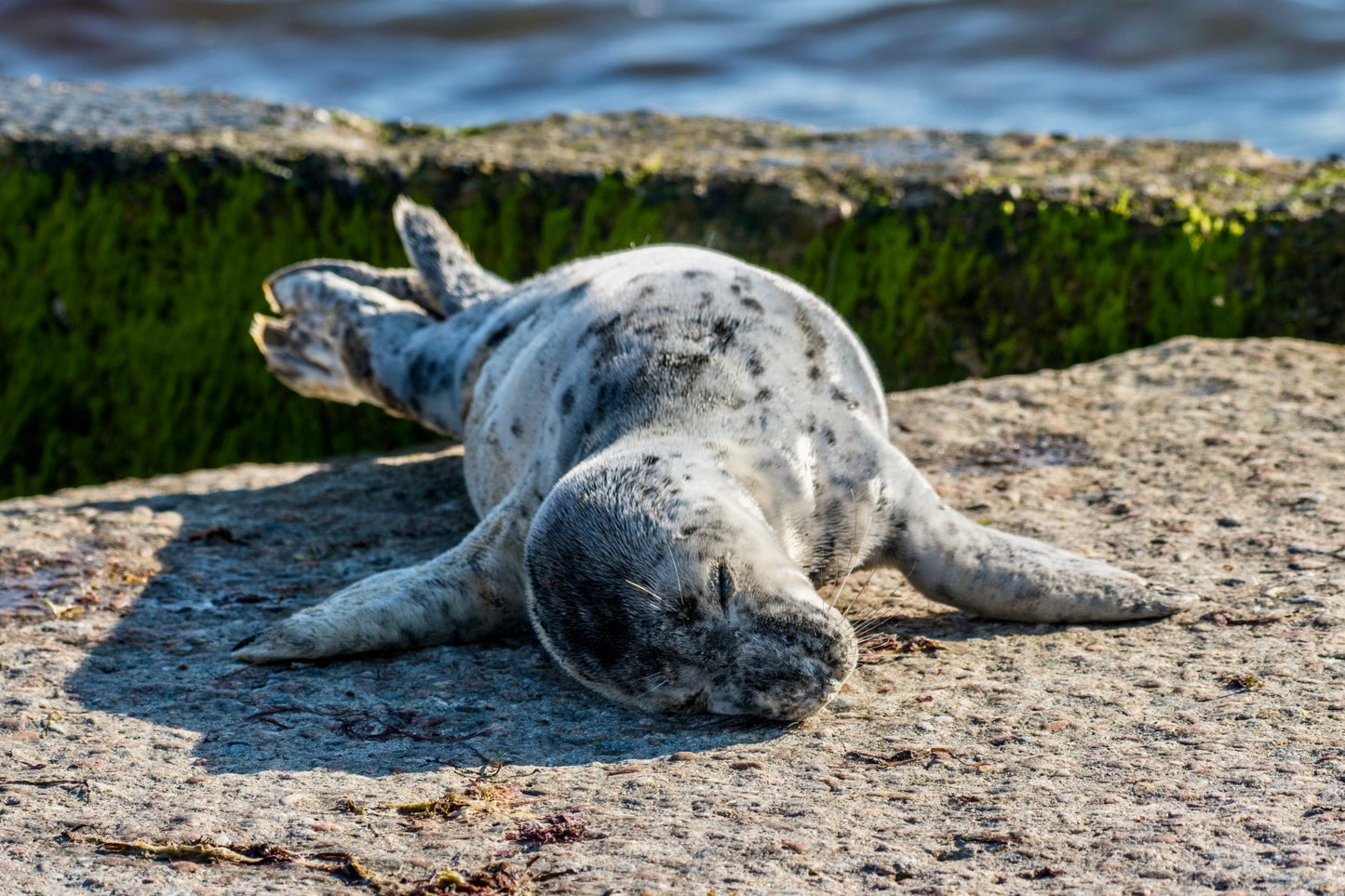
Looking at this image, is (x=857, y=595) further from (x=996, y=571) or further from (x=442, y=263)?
(x=442, y=263)

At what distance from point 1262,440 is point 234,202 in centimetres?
385

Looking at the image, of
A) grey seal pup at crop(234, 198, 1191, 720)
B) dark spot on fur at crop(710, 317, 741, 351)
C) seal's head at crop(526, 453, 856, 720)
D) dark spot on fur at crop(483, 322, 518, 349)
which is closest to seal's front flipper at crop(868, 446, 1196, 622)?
grey seal pup at crop(234, 198, 1191, 720)

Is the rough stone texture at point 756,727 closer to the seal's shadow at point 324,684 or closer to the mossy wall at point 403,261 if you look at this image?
the seal's shadow at point 324,684

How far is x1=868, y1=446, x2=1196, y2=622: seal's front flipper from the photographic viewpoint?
10.9ft

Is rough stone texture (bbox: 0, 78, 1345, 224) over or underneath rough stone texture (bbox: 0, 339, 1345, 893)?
over

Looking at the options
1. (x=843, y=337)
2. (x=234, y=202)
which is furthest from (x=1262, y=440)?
(x=234, y=202)

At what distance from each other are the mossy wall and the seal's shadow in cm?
166

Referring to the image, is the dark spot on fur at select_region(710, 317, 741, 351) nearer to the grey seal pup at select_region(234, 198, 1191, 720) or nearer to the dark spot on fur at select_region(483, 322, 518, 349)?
the grey seal pup at select_region(234, 198, 1191, 720)

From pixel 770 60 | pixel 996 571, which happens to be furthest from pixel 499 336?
pixel 770 60

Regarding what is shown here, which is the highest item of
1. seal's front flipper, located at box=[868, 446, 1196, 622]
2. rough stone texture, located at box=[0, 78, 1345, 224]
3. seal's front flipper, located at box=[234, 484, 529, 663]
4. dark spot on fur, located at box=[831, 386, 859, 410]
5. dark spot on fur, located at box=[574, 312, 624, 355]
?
rough stone texture, located at box=[0, 78, 1345, 224]

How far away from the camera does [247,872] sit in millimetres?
2271

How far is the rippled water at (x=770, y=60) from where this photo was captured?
1113 cm

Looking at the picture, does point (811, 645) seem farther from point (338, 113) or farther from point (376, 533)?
point (338, 113)

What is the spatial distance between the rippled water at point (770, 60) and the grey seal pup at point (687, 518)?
703 centimetres
